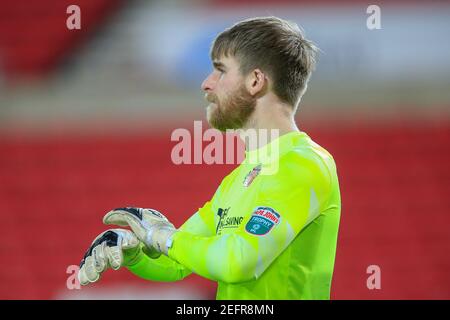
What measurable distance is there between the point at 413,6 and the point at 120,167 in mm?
2531

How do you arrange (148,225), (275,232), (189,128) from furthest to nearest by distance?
(189,128)
(148,225)
(275,232)

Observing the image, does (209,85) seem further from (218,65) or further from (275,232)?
(275,232)

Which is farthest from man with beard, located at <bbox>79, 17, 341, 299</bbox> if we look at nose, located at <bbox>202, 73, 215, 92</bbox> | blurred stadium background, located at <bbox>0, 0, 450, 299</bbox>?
blurred stadium background, located at <bbox>0, 0, 450, 299</bbox>

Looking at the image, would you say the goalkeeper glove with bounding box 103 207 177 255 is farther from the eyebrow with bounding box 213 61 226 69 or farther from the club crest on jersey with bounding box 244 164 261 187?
the eyebrow with bounding box 213 61 226 69

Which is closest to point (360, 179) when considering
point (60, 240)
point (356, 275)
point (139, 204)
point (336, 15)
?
point (356, 275)

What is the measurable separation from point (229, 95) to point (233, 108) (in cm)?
4

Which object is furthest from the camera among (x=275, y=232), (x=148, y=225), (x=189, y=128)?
(x=189, y=128)

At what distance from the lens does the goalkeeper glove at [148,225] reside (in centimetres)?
211

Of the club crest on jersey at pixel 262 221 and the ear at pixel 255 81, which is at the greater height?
the ear at pixel 255 81

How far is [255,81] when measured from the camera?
7.28 ft

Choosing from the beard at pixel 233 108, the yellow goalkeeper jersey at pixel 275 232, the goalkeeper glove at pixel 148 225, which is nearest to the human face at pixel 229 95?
the beard at pixel 233 108

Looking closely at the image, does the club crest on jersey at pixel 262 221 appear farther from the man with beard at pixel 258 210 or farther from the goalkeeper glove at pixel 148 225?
the goalkeeper glove at pixel 148 225

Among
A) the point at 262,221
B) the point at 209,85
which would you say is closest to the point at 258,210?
the point at 262,221
